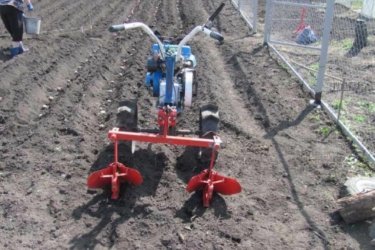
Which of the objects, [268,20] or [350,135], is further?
[268,20]

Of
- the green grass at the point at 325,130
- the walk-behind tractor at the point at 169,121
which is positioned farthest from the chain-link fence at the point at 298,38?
the walk-behind tractor at the point at 169,121

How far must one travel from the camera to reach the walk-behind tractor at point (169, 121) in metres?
5.10

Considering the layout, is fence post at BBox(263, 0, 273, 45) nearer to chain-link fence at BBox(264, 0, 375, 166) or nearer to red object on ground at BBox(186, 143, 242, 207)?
chain-link fence at BBox(264, 0, 375, 166)

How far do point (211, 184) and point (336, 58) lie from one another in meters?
6.44

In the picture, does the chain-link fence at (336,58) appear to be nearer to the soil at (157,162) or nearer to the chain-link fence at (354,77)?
the chain-link fence at (354,77)

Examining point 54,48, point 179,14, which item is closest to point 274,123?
point 54,48

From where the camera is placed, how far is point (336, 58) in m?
10.5

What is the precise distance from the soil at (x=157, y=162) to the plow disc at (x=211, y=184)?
0.36 ft

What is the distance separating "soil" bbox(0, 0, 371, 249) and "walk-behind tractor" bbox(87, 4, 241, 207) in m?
0.18

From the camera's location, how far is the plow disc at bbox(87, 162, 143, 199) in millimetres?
5047

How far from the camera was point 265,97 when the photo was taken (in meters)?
8.20

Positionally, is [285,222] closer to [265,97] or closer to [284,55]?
[265,97]

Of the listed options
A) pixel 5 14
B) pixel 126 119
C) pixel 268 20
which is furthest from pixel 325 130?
pixel 5 14

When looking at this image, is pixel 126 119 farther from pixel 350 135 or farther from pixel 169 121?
pixel 350 135
